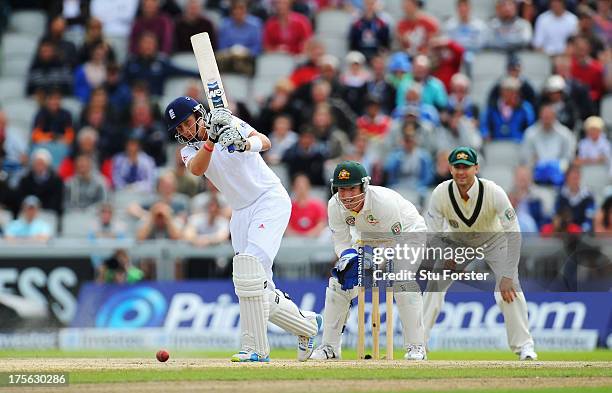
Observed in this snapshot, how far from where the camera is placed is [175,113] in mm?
10695

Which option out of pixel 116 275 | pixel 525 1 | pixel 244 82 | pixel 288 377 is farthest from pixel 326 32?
pixel 288 377

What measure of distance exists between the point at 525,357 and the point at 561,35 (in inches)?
372

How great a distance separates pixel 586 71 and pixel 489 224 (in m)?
8.18

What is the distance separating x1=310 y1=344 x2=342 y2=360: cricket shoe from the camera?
38.4 ft

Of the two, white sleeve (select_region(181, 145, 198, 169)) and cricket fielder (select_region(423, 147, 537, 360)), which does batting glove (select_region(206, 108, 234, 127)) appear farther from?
cricket fielder (select_region(423, 147, 537, 360))

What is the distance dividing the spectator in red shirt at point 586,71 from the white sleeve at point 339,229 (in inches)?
Answer: 363

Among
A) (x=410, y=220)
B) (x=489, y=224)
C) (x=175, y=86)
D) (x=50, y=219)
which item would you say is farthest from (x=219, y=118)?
(x=175, y=86)

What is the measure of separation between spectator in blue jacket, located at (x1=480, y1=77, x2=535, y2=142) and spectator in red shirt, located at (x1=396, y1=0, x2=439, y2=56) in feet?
5.86

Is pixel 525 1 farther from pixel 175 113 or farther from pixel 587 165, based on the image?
pixel 175 113

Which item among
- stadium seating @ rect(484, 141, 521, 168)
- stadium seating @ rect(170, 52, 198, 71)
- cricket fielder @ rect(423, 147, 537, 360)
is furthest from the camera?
stadium seating @ rect(170, 52, 198, 71)

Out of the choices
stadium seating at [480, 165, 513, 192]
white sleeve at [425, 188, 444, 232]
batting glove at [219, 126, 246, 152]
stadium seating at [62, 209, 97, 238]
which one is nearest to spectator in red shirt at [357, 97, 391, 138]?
stadium seating at [480, 165, 513, 192]

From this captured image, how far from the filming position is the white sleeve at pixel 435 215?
40.2 feet

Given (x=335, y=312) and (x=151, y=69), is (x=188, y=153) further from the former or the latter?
(x=151, y=69)

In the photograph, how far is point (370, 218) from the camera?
11383 mm
